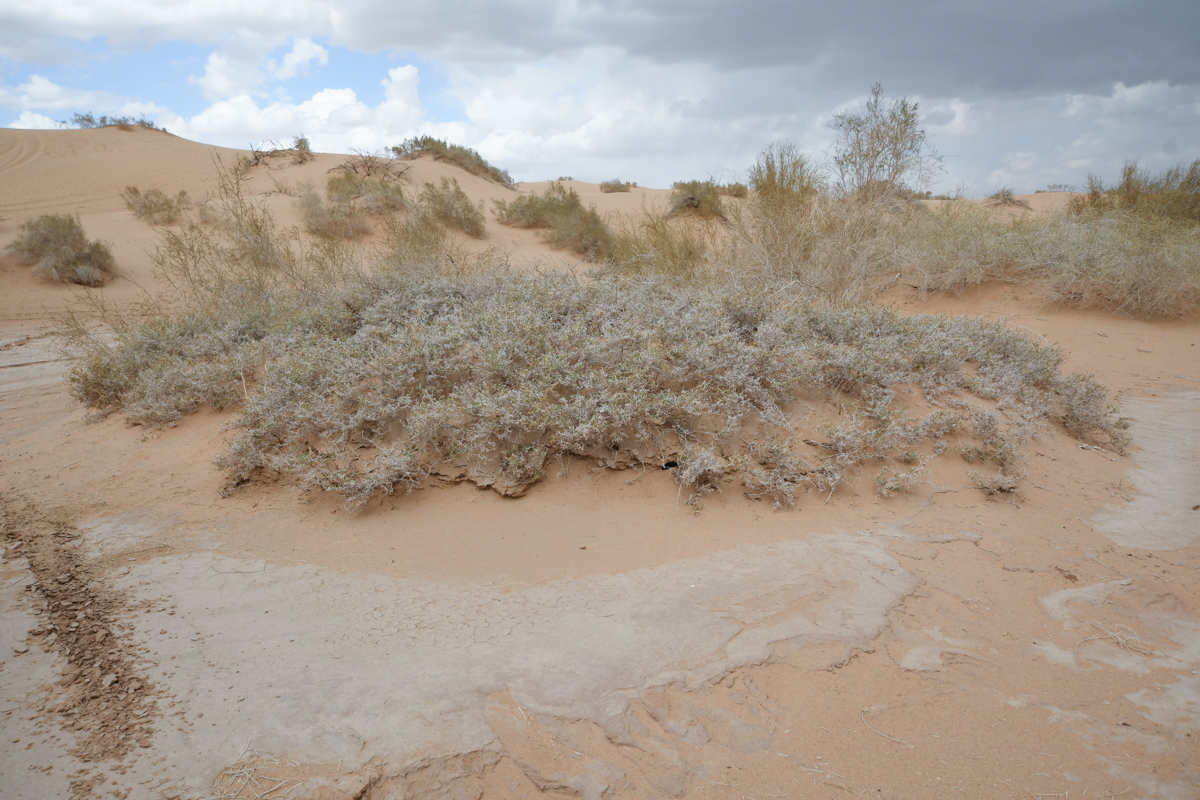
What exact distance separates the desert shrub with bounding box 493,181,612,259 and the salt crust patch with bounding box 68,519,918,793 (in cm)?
935

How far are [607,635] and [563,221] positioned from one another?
1230cm

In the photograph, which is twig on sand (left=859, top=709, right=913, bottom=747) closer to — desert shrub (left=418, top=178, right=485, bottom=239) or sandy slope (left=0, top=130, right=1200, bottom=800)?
sandy slope (left=0, top=130, right=1200, bottom=800)

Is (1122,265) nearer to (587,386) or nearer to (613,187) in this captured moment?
(587,386)

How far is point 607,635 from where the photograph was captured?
8.52 ft

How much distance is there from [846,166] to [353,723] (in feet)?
29.2

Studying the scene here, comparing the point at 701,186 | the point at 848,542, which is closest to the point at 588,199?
the point at 701,186

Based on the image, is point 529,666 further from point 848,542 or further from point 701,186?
point 701,186

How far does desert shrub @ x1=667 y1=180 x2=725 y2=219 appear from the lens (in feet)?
44.2

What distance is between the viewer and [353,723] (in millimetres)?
2090

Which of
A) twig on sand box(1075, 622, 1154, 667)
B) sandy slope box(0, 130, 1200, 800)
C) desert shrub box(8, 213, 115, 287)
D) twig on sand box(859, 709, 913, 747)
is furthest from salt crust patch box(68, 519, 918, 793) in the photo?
desert shrub box(8, 213, 115, 287)

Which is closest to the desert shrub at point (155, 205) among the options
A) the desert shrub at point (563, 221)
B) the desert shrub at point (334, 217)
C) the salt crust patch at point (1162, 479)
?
the desert shrub at point (334, 217)

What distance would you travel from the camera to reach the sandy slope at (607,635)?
6.40ft

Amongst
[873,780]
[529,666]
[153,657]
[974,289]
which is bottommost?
[873,780]

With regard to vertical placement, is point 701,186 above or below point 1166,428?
above
